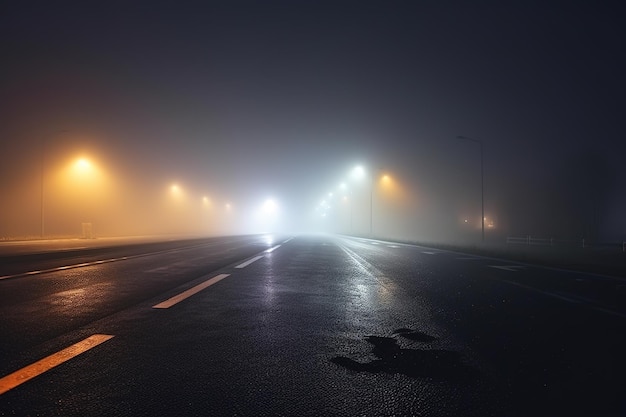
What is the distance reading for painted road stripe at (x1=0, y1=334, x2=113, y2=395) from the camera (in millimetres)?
2982

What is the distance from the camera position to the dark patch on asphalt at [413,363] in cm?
333

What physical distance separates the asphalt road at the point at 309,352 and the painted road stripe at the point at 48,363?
0.06 feet

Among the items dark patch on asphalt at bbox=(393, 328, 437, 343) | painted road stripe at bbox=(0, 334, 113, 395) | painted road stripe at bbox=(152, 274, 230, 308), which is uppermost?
painted road stripe at bbox=(0, 334, 113, 395)

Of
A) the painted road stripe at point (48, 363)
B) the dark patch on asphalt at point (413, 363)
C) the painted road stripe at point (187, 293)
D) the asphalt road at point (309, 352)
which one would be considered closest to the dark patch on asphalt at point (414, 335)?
the asphalt road at point (309, 352)

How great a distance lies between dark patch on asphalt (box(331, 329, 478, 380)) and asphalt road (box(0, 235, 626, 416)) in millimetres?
18

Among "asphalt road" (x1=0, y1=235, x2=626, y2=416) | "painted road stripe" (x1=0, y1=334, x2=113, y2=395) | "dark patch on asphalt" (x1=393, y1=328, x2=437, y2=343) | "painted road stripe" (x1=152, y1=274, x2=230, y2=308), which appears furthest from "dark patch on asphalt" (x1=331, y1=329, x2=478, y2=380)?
Result: "painted road stripe" (x1=152, y1=274, x2=230, y2=308)

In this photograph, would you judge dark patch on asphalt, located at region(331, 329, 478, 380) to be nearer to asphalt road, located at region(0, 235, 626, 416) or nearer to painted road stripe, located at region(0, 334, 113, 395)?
asphalt road, located at region(0, 235, 626, 416)

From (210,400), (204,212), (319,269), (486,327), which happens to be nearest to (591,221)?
(319,269)

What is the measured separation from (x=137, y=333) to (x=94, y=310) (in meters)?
1.74

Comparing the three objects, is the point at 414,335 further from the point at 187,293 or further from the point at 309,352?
the point at 187,293

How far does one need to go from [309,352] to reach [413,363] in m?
1.00

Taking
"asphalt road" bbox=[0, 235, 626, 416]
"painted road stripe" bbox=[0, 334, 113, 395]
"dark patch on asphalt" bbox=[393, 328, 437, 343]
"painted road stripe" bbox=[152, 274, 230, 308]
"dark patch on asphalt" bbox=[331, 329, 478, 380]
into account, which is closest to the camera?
"asphalt road" bbox=[0, 235, 626, 416]

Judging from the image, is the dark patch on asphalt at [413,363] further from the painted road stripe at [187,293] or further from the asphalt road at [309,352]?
the painted road stripe at [187,293]

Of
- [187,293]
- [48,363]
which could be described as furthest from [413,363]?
[187,293]
